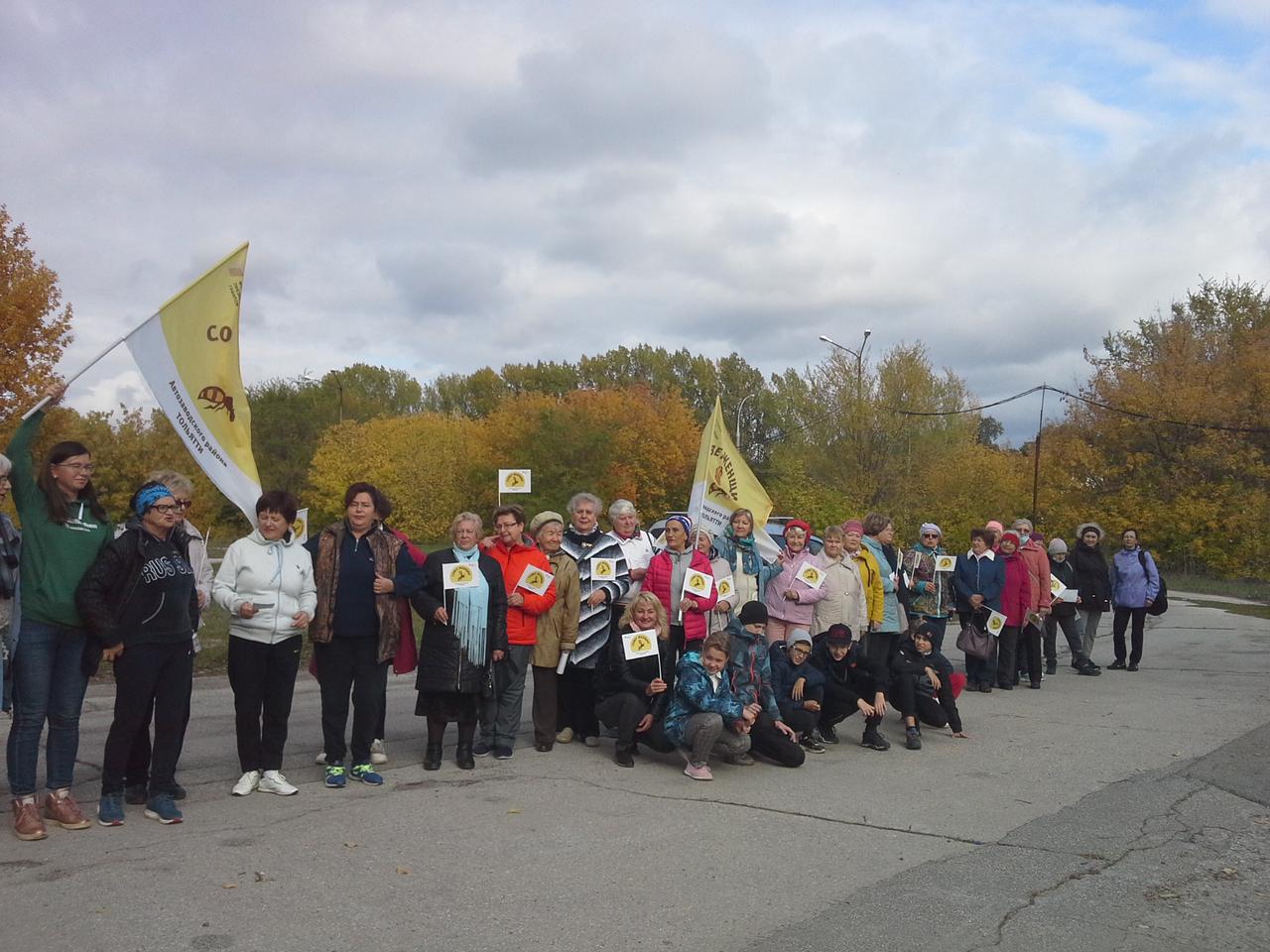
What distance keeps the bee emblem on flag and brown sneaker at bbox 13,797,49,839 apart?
8.57ft

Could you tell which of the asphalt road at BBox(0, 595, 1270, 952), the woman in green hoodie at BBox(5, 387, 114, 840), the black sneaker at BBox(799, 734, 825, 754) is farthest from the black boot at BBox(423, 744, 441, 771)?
the black sneaker at BBox(799, 734, 825, 754)

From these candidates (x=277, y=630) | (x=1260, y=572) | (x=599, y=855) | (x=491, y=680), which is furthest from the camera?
(x=1260, y=572)

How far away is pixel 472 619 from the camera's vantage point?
7.97 m

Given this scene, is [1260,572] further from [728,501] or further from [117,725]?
[117,725]

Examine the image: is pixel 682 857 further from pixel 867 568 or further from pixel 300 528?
pixel 867 568

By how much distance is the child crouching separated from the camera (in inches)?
315

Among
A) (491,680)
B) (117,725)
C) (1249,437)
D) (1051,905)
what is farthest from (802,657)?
(1249,437)

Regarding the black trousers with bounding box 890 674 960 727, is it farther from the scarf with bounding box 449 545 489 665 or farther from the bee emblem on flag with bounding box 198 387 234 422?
the bee emblem on flag with bounding box 198 387 234 422

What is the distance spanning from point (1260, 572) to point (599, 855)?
1595 inches

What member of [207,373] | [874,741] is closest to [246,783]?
[207,373]

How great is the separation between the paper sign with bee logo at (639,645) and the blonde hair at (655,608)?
288mm

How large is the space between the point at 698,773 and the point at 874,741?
1.94m

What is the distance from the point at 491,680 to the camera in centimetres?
814

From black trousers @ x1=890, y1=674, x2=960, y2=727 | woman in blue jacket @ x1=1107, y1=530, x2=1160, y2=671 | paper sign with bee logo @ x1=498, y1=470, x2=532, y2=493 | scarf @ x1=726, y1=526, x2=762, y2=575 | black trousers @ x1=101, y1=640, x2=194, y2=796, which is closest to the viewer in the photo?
black trousers @ x1=101, y1=640, x2=194, y2=796
